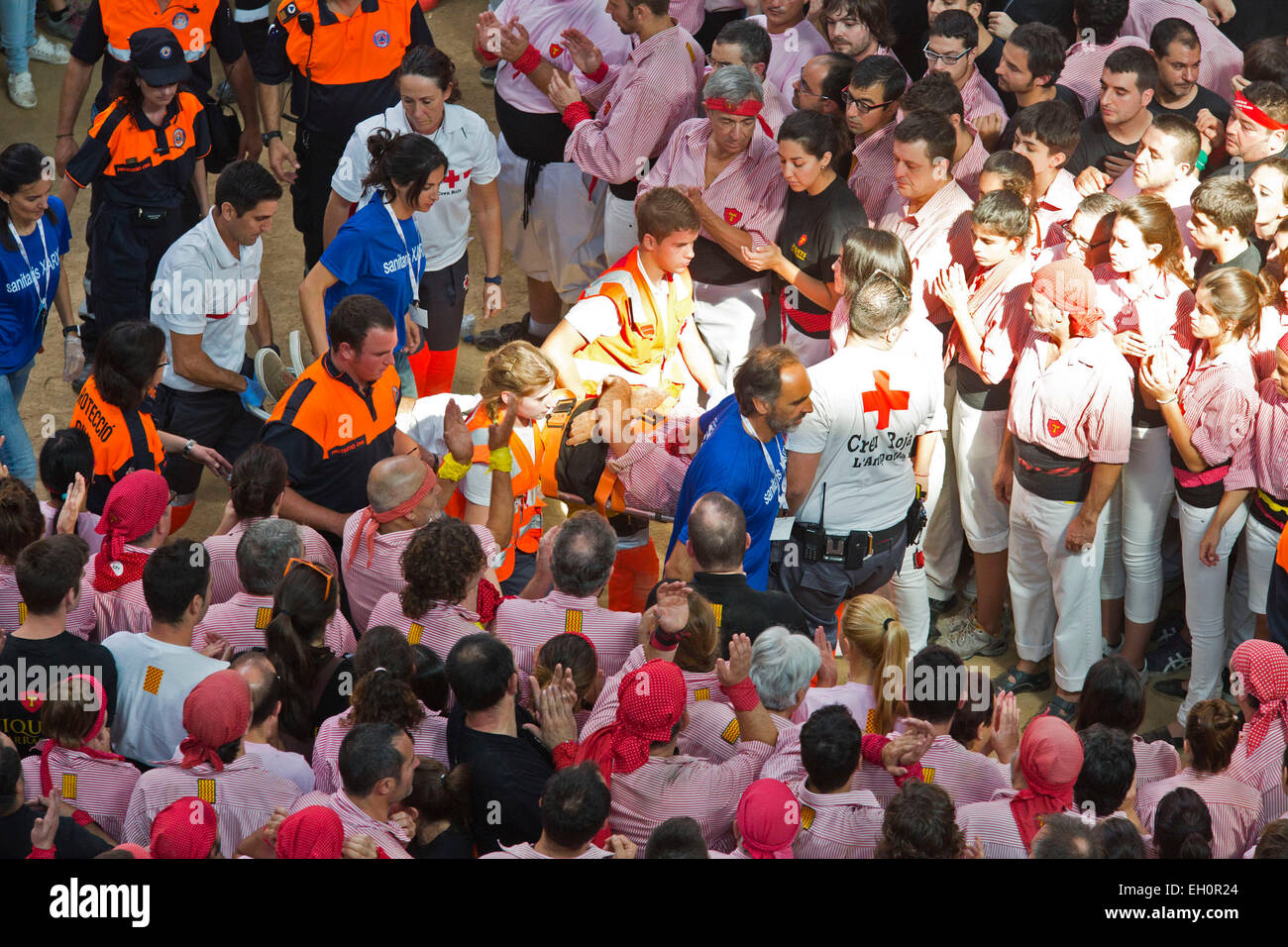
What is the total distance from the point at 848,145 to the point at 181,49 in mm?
2820

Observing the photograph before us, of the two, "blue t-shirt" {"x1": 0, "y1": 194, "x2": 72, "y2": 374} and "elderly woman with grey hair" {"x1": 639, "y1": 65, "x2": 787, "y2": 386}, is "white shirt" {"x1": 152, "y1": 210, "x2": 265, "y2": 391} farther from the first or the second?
"elderly woman with grey hair" {"x1": 639, "y1": 65, "x2": 787, "y2": 386}

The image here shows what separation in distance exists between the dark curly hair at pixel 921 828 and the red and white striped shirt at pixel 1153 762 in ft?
2.91

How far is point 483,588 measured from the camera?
4035mm

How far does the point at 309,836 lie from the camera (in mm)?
3137

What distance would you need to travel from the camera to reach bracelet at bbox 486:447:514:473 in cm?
457

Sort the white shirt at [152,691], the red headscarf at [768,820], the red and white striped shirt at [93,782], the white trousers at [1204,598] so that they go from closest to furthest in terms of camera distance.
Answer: the red headscarf at [768,820]
the red and white striped shirt at [93,782]
the white shirt at [152,691]
the white trousers at [1204,598]

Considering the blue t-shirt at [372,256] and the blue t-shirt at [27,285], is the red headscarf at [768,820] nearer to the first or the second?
the blue t-shirt at [372,256]

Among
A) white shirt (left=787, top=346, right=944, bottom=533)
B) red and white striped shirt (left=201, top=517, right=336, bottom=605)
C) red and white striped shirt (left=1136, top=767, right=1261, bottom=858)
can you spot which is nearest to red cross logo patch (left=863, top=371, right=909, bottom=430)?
white shirt (left=787, top=346, right=944, bottom=533)

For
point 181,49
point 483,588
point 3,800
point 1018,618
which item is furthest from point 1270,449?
point 181,49

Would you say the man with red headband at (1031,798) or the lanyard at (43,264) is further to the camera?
the lanyard at (43,264)

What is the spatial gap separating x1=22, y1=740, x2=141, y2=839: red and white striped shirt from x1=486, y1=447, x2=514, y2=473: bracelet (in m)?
1.49

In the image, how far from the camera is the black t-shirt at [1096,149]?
5590 millimetres

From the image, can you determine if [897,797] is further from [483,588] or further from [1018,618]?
[1018,618]

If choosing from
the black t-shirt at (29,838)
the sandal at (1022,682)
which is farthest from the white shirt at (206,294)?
the sandal at (1022,682)
